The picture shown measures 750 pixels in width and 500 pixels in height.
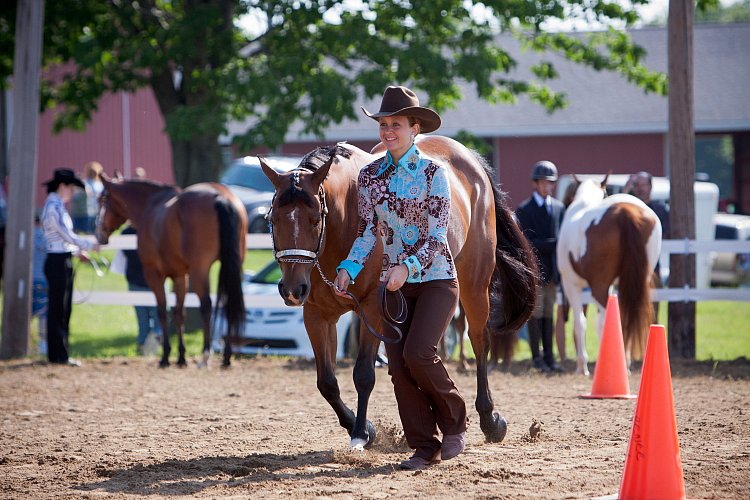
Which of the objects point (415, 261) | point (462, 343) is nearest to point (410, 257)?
point (415, 261)

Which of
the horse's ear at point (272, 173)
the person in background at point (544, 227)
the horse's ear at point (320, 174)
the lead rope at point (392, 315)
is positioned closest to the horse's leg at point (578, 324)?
the person in background at point (544, 227)

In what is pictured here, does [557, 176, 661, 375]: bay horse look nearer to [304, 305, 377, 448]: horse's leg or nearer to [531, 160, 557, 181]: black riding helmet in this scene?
[531, 160, 557, 181]: black riding helmet

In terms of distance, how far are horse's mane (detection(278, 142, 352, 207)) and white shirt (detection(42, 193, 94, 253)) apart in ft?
18.8

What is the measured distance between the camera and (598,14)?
1405cm

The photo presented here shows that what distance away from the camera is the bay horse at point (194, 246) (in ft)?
35.4

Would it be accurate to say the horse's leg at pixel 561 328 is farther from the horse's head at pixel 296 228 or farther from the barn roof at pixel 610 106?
the barn roof at pixel 610 106

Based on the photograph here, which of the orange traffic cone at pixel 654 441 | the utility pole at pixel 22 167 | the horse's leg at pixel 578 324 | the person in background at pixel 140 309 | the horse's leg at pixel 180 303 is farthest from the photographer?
the person in background at pixel 140 309

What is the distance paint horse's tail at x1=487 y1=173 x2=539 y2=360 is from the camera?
6.93 metres

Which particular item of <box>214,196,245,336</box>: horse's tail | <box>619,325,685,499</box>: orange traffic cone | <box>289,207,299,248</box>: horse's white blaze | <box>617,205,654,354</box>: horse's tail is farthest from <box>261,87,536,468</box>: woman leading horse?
<box>214,196,245,336</box>: horse's tail

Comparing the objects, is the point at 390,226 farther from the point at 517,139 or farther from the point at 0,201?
the point at 517,139

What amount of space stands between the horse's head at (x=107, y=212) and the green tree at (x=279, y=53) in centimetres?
165

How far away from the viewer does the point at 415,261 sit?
491 cm

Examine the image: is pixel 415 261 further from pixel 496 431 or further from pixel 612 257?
pixel 612 257

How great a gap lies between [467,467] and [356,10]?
9.88 meters
